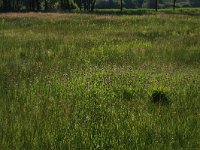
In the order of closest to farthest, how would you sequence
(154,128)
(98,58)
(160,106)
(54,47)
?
(154,128)
(160,106)
(98,58)
(54,47)

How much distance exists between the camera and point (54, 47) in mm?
15680

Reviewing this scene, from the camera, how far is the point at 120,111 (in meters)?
6.84

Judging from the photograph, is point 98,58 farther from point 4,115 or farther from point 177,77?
point 4,115

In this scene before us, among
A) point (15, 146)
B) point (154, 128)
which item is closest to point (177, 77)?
point (154, 128)

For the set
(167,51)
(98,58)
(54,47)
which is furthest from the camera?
(54,47)

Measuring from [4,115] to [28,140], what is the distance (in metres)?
1.11

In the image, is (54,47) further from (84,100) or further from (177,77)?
(84,100)

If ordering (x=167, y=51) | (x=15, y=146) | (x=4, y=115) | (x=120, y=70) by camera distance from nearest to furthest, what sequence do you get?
(x=15, y=146), (x=4, y=115), (x=120, y=70), (x=167, y=51)

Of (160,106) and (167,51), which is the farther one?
(167,51)

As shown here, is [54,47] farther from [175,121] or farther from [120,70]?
[175,121]

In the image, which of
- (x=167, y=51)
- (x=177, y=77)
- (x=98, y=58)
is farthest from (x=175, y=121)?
(x=167, y=51)

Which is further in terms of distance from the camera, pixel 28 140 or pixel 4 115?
pixel 4 115

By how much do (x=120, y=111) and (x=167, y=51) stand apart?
24.7 ft

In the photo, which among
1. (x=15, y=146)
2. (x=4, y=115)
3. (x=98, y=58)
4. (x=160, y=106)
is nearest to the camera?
(x=15, y=146)
